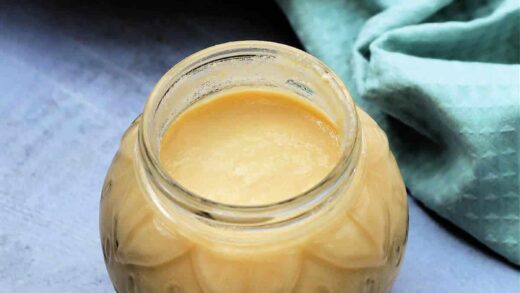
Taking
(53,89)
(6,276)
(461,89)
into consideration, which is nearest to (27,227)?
(6,276)

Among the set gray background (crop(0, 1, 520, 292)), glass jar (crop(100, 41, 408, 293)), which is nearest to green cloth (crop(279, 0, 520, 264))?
gray background (crop(0, 1, 520, 292))

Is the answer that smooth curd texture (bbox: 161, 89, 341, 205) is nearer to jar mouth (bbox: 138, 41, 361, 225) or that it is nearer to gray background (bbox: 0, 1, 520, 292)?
jar mouth (bbox: 138, 41, 361, 225)

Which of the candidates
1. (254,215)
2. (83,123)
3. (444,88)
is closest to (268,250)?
(254,215)

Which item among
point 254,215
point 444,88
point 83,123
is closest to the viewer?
point 254,215

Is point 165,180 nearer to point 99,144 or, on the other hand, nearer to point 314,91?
point 314,91

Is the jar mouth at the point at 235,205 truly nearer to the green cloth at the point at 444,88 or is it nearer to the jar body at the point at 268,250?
the jar body at the point at 268,250

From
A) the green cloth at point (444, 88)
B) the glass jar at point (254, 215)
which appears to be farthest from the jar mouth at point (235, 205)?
the green cloth at point (444, 88)

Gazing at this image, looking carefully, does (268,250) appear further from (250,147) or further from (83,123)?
(83,123)
